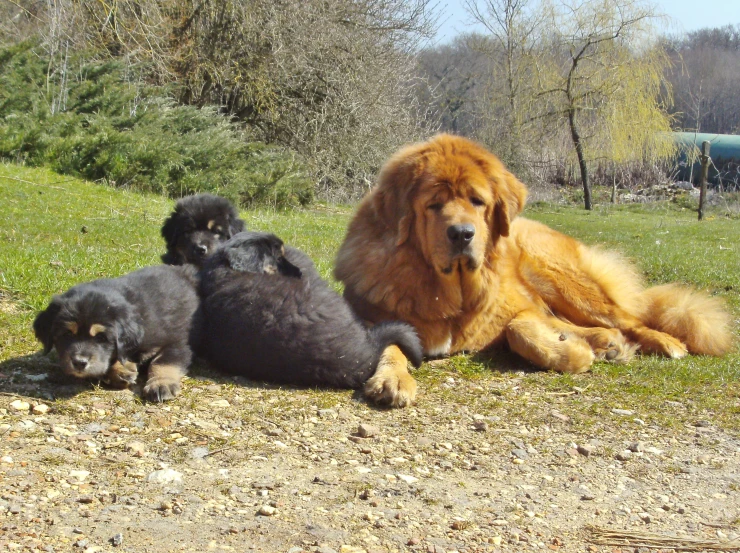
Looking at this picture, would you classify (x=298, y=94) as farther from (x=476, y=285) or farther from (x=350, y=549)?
(x=350, y=549)

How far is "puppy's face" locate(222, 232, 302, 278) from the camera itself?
4871 millimetres

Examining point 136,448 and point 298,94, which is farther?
point 298,94

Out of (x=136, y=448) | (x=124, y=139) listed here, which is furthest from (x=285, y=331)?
(x=124, y=139)

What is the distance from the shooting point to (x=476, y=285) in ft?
→ 17.1

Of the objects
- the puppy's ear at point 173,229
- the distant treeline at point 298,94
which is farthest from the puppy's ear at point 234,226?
the distant treeline at point 298,94

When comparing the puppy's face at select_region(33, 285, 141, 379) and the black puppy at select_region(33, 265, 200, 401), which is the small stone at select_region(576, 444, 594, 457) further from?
the puppy's face at select_region(33, 285, 141, 379)

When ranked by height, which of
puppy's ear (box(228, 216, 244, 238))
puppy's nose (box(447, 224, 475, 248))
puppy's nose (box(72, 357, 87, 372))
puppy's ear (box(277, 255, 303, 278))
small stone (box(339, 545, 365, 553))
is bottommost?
small stone (box(339, 545, 365, 553))

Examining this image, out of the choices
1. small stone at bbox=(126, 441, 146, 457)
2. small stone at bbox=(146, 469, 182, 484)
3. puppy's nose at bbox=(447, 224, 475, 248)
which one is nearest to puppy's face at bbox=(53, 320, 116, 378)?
small stone at bbox=(126, 441, 146, 457)

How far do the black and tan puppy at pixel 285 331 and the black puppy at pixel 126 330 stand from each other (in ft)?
0.66

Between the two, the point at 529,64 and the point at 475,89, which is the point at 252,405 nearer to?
the point at 529,64

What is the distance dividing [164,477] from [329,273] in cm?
480

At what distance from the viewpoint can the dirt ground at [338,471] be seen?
2.76m

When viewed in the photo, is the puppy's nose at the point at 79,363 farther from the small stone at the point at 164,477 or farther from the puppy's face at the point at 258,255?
the puppy's face at the point at 258,255

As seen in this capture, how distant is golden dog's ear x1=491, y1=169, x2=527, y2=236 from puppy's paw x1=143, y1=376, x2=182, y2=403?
243cm
